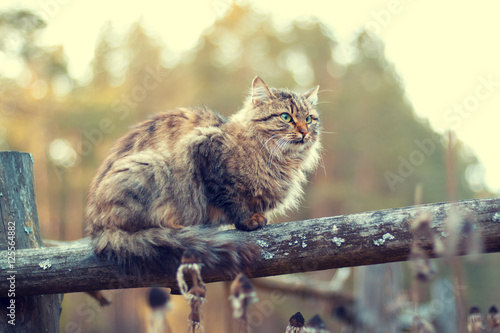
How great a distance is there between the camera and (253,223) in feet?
8.79

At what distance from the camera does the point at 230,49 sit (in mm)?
13891

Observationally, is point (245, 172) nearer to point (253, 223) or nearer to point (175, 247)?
point (253, 223)

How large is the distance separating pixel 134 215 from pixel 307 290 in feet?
12.7

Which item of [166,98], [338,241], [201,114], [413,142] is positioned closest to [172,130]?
[201,114]

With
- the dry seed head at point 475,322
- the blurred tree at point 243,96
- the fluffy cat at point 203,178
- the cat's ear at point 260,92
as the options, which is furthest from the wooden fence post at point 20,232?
the blurred tree at point 243,96

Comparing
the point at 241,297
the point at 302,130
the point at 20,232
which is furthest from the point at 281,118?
the point at 241,297

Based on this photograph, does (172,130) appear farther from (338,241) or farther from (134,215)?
(338,241)

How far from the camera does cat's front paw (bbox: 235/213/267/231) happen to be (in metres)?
2.63

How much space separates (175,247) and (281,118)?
149 centimetres

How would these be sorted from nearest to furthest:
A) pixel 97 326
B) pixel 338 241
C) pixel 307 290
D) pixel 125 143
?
pixel 338 241 < pixel 125 143 < pixel 307 290 < pixel 97 326

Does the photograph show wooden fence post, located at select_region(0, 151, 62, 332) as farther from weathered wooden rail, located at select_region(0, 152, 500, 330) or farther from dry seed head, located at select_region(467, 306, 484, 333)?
dry seed head, located at select_region(467, 306, 484, 333)

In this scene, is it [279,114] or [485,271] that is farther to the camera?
[485,271]

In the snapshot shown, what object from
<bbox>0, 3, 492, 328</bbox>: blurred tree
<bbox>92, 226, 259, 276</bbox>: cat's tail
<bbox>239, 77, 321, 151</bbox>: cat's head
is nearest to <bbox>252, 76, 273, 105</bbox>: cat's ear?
<bbox>239, 77, 321, 151</bbox>: cat's head

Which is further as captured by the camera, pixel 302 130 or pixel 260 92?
pixel 260 92
